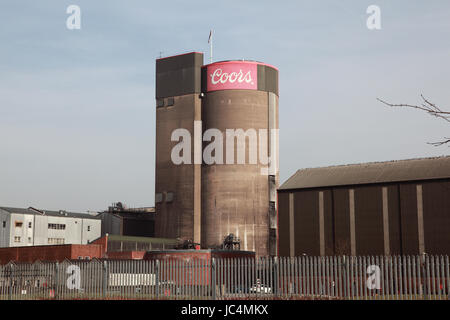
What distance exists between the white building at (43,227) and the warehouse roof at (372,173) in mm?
46505

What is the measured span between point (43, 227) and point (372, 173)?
6034cm

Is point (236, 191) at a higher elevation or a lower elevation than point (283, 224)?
higher

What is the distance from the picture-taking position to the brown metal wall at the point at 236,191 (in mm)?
105188

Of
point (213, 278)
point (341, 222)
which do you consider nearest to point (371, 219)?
point (341, 222)

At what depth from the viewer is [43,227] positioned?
365ft

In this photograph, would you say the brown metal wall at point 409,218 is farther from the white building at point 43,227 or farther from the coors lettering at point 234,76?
the white building at point 43,227

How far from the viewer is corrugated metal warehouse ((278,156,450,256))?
243 feet

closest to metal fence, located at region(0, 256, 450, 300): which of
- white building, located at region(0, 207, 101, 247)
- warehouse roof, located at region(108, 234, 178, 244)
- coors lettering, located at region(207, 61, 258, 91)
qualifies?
warehouse roof, located at region(108, 234, 178, 244)

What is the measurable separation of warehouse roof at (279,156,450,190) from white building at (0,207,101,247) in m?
46.5

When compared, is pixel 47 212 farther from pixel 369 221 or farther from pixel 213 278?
pixel 213 278

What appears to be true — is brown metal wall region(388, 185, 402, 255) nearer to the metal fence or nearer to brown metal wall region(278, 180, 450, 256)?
brown metal wall region(278, 180, 450, 256)
